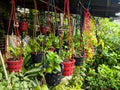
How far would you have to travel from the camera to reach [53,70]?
213 cm

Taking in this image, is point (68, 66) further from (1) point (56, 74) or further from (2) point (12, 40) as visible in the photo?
(2) point (12, 40)

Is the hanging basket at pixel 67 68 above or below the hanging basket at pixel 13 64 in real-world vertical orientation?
below

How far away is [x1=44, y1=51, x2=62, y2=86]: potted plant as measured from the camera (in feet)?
6.96

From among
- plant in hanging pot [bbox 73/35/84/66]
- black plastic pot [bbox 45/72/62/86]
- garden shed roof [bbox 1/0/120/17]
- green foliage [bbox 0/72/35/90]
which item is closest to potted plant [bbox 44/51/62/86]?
black plastic pot [bbox 45/72/62/86]

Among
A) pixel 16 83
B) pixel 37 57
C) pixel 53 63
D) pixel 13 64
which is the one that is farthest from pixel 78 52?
pixel 13 64

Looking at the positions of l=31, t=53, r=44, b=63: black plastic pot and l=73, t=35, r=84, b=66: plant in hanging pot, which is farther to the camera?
l=73, t=35, r=84, b=66: plant in hanging pot

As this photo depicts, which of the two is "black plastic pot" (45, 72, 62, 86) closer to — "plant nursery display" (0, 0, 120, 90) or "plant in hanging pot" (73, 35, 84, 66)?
"plant nursery display" (0, 0, 120, 90)

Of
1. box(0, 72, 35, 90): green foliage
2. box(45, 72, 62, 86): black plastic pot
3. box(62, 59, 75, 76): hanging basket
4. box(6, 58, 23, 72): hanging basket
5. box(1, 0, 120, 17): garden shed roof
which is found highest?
box(1, 0, 120, 17): garden shed roof

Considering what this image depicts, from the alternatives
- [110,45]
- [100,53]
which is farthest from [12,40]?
[110,45]

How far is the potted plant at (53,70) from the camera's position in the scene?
2122 millimetres

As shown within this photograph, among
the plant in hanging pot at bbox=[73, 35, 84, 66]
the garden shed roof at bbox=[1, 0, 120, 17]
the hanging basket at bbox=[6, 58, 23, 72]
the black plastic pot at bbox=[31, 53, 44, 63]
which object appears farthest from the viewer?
the garden shed roof at bbox=[1, 0, 120, 17]

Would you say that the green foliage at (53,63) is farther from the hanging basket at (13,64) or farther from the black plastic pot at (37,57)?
the hanging basket at (13,64)

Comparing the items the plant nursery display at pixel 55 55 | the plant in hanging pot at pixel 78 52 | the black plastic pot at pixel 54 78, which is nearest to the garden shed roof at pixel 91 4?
the plant nursery display at pixel 55 55

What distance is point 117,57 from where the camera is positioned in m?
5.79
